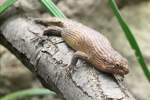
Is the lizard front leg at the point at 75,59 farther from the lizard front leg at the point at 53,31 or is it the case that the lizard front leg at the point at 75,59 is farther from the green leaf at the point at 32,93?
the green leaf at the point at 32,93

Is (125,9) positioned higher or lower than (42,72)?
lower

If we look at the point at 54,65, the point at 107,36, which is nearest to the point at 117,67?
the point at 54,65

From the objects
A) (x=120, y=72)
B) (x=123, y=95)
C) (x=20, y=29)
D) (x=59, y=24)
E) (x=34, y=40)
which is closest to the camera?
(x=123, y=95)

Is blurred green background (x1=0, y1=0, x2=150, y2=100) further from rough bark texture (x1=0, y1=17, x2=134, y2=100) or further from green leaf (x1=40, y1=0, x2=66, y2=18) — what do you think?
green leaf (x1=40, y1=0, x2=66, y2=18)

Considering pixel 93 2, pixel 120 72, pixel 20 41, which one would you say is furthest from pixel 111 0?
pixel 93 2

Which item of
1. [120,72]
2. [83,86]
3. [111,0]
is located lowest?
[120,72]

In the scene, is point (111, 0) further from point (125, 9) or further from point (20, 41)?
point (125, 9)

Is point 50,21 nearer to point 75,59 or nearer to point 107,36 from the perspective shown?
point 75,59

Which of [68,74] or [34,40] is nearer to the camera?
[68,74]
